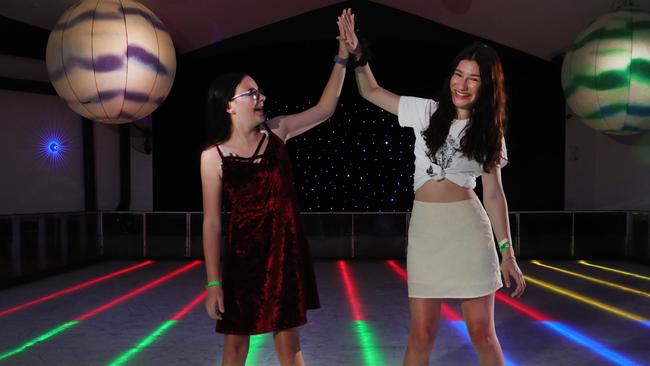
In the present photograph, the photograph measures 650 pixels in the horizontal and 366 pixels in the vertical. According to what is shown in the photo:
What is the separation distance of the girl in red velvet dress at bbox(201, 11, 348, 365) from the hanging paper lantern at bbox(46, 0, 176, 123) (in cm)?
147

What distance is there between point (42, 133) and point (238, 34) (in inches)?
94.4

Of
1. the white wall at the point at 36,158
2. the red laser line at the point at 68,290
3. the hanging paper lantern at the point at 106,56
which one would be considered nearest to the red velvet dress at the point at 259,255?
the hanging paper lantern at the point at 106,56

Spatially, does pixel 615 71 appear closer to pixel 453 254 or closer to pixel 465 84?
pixel 465 84

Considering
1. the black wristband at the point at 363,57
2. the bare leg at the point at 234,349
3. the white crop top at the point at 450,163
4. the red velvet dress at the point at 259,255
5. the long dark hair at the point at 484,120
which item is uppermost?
the black wristband at the point at 363,57

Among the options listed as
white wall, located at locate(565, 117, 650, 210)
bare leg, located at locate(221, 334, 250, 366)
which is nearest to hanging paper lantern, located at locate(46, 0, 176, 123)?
bare leg, located at locate(221, 334, 250, 366)

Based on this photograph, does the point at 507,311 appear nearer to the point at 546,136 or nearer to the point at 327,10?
the point at 546,136

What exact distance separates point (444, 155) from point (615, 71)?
2191 millimetres

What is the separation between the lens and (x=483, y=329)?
5.52ft

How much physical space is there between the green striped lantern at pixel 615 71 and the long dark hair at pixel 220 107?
8.44 ft

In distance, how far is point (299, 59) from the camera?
652cm

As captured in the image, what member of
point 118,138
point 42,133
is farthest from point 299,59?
point 42,133

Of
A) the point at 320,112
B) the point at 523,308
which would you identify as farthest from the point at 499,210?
the point at 523,308

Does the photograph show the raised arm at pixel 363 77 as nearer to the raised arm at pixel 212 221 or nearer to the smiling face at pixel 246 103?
the smiling face at pixel 246 103

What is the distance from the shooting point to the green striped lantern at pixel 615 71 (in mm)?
3307
